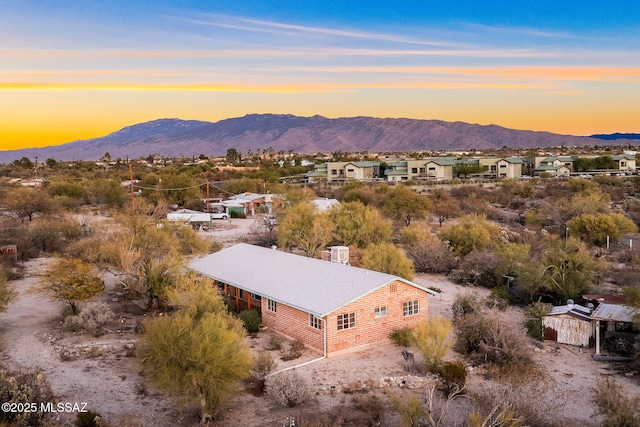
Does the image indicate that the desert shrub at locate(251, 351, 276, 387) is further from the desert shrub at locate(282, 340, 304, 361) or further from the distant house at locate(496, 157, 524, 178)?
the distant house at locate(496, 157, 524, 178)

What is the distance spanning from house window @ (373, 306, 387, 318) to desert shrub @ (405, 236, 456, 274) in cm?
1051

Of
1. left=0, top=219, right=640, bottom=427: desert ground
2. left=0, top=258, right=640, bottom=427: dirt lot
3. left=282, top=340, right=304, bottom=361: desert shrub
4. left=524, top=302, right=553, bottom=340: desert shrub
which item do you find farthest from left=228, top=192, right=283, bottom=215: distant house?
left=282, top=340, right=304, bottom=361: desert shrub

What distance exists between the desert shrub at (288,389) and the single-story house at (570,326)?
27.9ft

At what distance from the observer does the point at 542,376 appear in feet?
49.9

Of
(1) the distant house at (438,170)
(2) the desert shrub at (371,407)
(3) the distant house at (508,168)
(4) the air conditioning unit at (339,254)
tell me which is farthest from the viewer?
(3) the distant house at (508,168)

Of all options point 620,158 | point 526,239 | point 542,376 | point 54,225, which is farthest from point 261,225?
point 620,158

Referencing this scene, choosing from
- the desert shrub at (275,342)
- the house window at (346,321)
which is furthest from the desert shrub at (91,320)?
the house window at (346,321)

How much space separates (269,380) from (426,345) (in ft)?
14.4

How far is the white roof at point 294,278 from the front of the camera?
1744 centimetres

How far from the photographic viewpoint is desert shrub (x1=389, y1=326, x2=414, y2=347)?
57.6 feet

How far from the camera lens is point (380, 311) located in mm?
17859

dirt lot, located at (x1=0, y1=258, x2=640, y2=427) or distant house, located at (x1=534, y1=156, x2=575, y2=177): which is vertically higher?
distant house, located at (x1=534, y1=156, x2=575, y2=177)

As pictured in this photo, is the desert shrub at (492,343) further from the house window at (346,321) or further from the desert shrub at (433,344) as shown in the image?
the house window at (346,321)

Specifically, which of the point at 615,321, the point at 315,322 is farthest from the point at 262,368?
the point at 615,321
